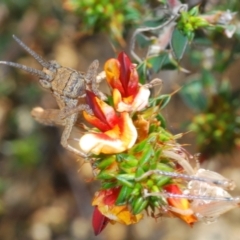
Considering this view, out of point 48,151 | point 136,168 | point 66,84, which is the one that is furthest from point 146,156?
point 48,151

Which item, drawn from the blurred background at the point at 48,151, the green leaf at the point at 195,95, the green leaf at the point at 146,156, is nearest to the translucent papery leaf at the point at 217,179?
the green leaf at the point at 146,156

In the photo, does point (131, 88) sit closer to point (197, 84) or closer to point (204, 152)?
point (204, 152)

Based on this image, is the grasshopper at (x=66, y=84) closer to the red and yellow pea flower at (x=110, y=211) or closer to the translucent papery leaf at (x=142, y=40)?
the red and yellow pea flower at (x=110, y=211)

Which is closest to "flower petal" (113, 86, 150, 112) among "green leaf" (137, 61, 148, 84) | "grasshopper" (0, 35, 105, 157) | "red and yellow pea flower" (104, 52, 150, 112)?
"red and yellow pea flower" (104, 52, 150, 112)

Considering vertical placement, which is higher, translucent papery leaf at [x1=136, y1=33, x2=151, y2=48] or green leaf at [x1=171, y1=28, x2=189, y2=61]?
green leaf at [x1=171, y1=28, x2=189, y2=61]

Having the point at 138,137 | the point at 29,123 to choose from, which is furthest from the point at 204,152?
the point at 29,123

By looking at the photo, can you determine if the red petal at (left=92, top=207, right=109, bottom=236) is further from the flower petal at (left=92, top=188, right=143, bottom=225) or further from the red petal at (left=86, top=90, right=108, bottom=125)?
the red petal at (left=86, top=90, right=108, bottom=125)
